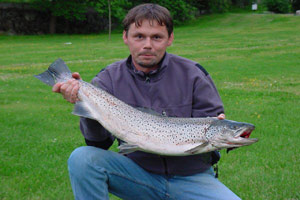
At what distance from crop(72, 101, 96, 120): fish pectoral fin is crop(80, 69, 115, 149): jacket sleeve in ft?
0.23

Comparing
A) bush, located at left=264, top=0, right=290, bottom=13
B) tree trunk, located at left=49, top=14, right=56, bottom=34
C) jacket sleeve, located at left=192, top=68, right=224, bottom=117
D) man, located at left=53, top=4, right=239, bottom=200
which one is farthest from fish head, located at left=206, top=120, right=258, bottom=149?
bush, located at left=264, top=0, right=290, bottom=13

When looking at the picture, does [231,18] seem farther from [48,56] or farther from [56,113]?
[56,113]

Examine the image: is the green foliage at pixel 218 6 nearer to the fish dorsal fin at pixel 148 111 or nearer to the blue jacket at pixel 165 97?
the blue jacket at pixel 165 97

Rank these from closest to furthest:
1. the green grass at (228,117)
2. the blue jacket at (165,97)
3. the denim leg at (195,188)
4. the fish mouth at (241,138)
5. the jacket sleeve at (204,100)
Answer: the fish mouth at (241,138) < the denim leg at (195,188) < the blue jacket at (165,97) < the jacket sleeve at (204,100) < the green grass at (228,117)

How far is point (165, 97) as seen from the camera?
135 inches

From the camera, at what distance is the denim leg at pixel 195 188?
3.19 m

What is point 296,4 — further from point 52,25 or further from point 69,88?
point 69,88

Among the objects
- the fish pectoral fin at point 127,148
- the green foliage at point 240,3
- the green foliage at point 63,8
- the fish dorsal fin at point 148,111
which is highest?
the green foliage at point 240,3

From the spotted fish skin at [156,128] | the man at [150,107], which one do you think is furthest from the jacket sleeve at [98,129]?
the spotted fish skin at [156,128]

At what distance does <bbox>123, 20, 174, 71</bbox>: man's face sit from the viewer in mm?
3455

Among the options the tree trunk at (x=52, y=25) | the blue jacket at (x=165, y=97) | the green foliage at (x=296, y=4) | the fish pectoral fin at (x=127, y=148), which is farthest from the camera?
the green foliage at (x=296, y=4)

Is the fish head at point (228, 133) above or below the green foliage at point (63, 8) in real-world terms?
below

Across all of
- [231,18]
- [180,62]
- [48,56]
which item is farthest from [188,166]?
[231,18]

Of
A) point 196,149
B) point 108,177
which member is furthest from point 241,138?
point 108,177
